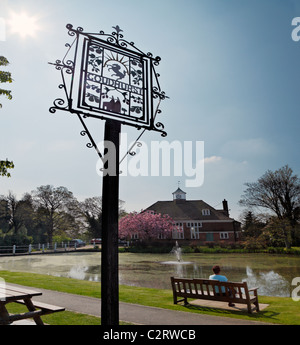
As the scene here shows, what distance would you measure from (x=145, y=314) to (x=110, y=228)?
12.1ft

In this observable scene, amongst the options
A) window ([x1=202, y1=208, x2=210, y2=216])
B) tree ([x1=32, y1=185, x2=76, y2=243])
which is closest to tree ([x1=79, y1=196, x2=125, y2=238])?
tree ([x1=32, y1=185, x2=76, y2=243])

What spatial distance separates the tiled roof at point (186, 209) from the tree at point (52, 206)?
14.4 metres

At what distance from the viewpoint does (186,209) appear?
159 ft

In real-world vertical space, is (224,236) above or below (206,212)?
below

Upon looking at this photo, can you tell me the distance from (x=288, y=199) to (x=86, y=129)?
34830 millimetres

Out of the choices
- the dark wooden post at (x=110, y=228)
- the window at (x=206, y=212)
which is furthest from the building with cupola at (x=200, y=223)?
the dark wooden post at (x=110, y=228)

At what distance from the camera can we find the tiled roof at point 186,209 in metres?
45.5

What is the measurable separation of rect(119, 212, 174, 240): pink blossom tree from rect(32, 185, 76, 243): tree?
10.8 m

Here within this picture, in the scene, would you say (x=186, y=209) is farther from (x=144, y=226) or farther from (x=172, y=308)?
(x=172, y=308)

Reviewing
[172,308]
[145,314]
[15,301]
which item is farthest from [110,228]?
[172,308]

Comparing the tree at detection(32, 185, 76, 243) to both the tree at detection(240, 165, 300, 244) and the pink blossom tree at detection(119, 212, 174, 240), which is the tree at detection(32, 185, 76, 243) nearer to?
the pink blossom tree at detection(119, 212, 174, 240)

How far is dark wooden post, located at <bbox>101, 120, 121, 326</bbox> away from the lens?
3312 millimetres

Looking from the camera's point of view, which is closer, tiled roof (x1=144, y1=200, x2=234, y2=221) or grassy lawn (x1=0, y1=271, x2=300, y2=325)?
grassy lawn (x1=0, y1=271, x2=300, y2=325)

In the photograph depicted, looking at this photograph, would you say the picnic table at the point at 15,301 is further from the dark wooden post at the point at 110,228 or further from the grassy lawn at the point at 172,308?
the dark wooden post at the point at 110,228
